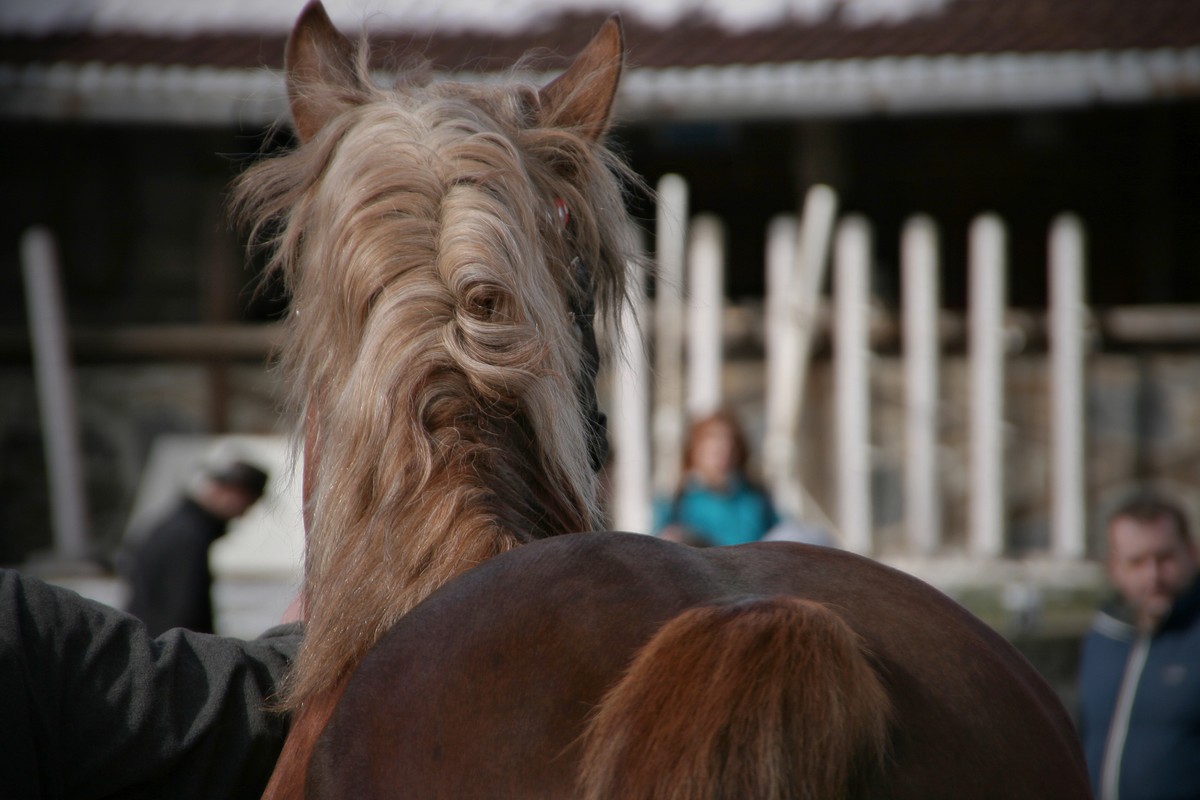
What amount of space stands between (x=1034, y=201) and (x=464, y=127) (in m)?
5.82

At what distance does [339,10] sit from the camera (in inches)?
245

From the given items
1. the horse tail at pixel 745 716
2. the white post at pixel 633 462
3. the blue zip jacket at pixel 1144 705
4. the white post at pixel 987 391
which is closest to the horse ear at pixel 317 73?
the horse tail at pixel 745 716

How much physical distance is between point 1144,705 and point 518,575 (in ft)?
9.51

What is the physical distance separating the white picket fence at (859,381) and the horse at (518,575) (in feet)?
14.1

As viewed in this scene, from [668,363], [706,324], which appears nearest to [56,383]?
[668,363]

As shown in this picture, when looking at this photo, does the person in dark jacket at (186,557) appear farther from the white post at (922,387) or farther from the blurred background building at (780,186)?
the white post at (922,387)

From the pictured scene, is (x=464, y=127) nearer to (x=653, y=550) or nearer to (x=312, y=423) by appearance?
(x=312, y=423)

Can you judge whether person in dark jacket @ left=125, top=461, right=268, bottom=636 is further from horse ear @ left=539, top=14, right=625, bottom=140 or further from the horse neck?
the horse neck

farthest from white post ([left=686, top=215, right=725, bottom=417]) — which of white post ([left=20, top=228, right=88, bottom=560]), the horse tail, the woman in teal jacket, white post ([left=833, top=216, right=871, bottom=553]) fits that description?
the horse tail

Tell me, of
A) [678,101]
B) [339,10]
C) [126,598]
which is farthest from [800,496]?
[339,10]

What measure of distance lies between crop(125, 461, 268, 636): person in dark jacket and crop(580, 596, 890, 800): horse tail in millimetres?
3707

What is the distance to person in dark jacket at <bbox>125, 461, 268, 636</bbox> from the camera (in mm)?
4312

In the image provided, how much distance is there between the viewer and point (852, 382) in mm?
5852

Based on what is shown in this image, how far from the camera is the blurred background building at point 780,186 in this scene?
582 centimetres
